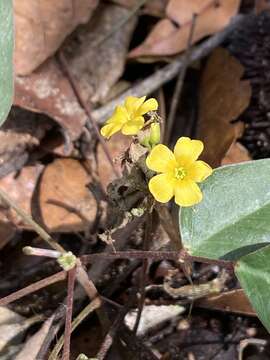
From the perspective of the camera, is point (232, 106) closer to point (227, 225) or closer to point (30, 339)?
point (227, 225)

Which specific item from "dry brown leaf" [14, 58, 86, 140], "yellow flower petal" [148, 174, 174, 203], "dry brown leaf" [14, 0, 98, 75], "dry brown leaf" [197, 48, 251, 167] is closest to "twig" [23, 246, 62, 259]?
"yellow flower petal" [148, 174, 174, 203]

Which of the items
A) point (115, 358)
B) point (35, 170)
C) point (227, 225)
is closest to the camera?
point (227, 225)

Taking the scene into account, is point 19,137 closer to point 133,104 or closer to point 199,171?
point 133,104

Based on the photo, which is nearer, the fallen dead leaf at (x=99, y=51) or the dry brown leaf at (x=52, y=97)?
the dry brown leaf at (x=52, y=97)

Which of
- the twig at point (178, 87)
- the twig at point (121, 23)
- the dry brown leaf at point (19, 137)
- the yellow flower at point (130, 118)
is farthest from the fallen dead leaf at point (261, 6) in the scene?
the yellow flower at point (130, 118)

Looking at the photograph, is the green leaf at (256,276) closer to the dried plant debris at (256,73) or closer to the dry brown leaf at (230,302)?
the dry brown leaf at (230,302)

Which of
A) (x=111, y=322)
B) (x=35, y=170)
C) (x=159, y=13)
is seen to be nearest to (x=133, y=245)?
(x=111, y=322)

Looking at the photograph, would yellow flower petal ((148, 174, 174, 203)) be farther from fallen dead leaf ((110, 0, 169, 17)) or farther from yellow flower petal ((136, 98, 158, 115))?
fallen dead leaf ((110, 0, 169, 17))
